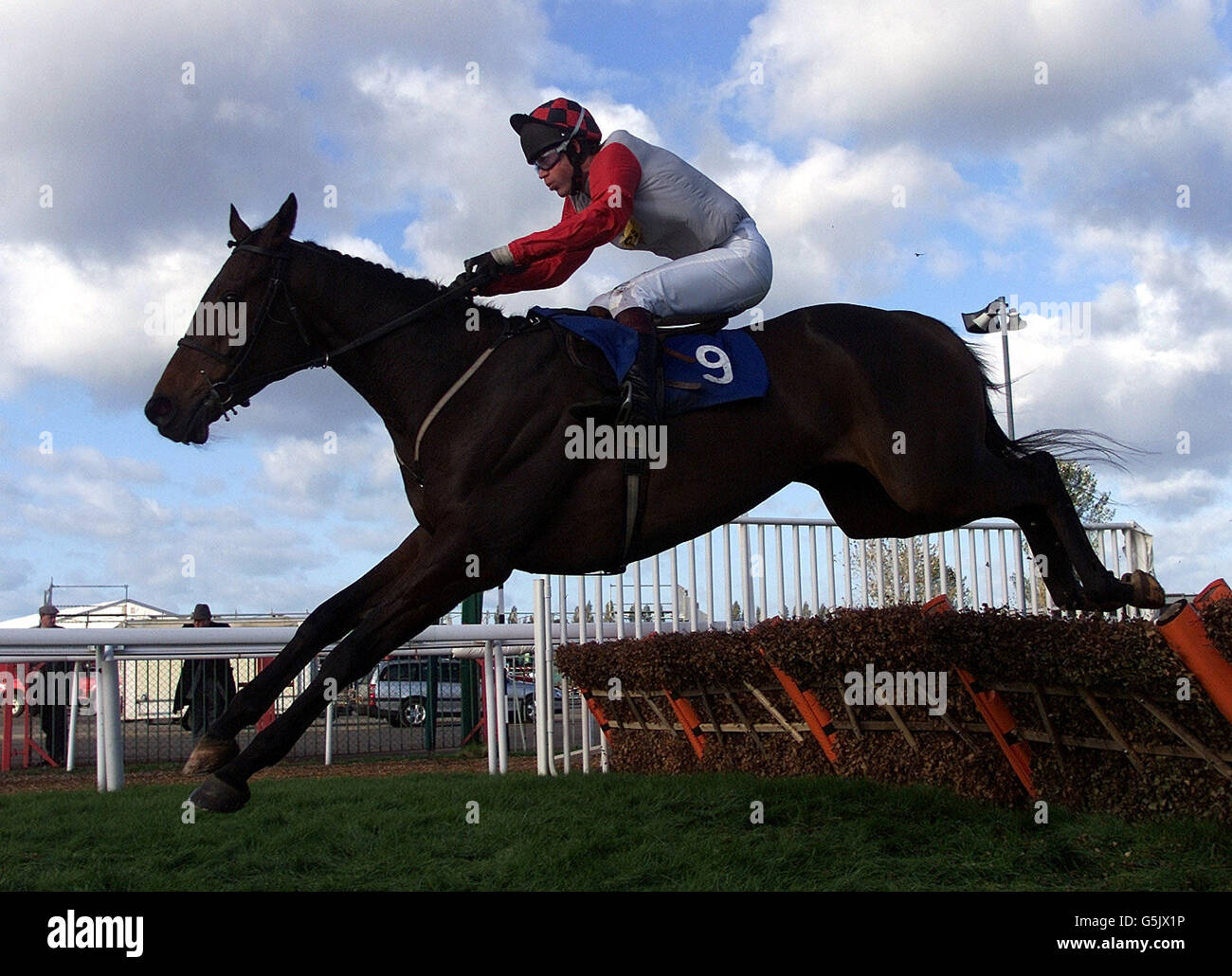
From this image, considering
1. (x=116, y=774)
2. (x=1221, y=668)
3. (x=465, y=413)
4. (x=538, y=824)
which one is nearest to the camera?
(x=1221, y=668)

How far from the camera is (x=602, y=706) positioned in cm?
905

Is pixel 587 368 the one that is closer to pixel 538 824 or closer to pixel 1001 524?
pixel 538 824

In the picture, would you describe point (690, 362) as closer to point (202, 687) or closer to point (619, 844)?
point (619, 844)

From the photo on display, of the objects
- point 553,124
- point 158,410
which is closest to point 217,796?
point 158,410

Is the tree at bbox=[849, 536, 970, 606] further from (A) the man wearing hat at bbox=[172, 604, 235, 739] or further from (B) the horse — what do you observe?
(A) the man wearing hat at bbox=[172, 604, 235, 739]

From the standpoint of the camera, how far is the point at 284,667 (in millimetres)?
4141

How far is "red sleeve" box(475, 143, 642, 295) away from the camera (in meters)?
4.68

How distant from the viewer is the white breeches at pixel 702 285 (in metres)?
4.89

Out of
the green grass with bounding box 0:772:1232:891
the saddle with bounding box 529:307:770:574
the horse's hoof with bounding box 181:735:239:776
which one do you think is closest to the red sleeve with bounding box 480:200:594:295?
the saddle with bounding box 529:307:770:574
